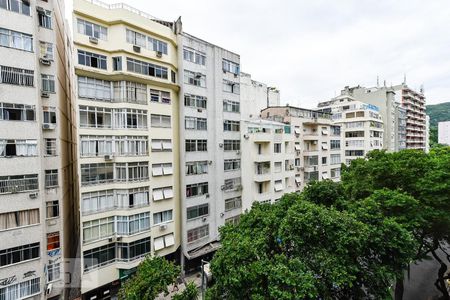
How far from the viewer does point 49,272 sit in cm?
1680

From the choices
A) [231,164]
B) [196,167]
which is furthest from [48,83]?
[231,164]

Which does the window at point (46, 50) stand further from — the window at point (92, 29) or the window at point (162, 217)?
the window at point (162, 217)

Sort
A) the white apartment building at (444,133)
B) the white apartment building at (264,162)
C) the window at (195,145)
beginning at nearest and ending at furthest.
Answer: the window at (195,145), the white apartment building at (264,162), the white apartment building at (444,133)

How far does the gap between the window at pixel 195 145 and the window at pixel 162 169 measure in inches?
97.2

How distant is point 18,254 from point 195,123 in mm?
15957

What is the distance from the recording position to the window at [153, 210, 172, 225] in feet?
67.8

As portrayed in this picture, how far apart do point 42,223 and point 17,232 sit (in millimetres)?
1285

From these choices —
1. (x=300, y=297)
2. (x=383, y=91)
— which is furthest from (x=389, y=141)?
(x=300, y=297)

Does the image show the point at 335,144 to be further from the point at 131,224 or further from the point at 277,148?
the point at 131,224

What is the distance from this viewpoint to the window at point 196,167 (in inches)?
905

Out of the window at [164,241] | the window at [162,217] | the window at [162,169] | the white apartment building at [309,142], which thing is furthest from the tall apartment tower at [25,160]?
the white apartment building at [309,142]

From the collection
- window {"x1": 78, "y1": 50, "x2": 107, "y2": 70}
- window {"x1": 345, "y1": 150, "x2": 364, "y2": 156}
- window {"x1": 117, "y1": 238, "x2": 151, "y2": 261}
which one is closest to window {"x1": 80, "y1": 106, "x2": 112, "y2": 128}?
window {"x1": 78, "y1": 50, "x2": 107, "y2": 70}

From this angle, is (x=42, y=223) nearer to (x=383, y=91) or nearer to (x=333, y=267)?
(x=333, y=267)

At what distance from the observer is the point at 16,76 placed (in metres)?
15.0
